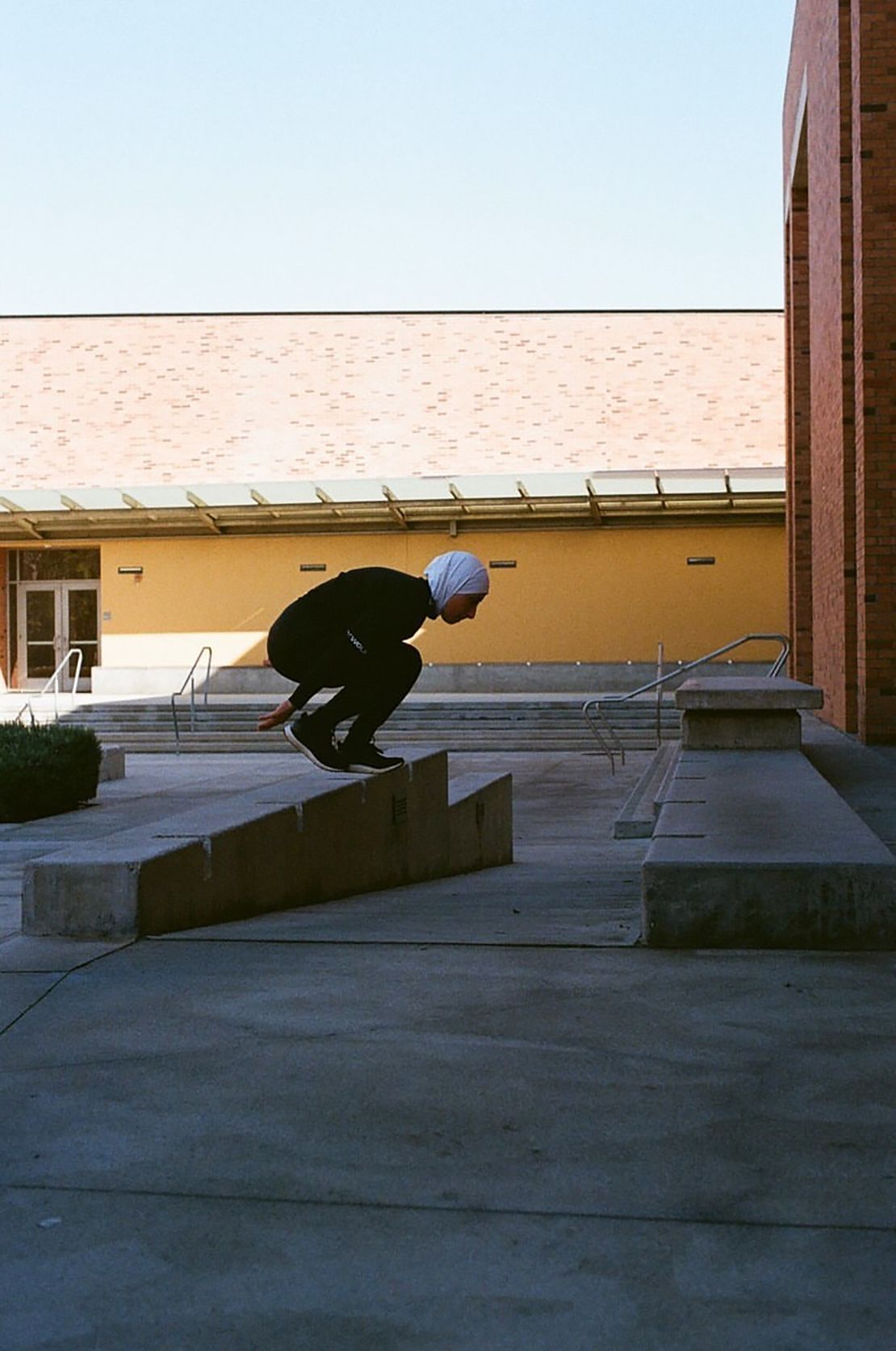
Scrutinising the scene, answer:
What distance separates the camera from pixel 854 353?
1391 centimetres

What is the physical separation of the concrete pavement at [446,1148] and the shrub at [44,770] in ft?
25.0

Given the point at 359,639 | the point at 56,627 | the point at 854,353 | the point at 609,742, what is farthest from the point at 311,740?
the point at 56,627

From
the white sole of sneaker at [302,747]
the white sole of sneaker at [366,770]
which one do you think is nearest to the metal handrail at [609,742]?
the white sole of sneaker at [366,770]

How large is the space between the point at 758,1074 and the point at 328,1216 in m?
1.06

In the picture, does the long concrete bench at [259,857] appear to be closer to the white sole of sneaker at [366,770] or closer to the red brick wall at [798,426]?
the white sole of sneaker at [366,770]

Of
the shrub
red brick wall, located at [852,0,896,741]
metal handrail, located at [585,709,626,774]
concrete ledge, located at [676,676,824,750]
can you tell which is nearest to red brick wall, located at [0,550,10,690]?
metal handrail, located at [585,709,626,774]

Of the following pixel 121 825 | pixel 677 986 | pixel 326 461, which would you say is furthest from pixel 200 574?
pixel 677 986

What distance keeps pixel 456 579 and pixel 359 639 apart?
1.74 feet

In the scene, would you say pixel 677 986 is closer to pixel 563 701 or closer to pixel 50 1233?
pixel 50 1233

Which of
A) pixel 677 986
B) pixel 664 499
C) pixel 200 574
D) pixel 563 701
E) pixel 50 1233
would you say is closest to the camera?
pixel 50 1233

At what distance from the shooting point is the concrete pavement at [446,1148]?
2043mm

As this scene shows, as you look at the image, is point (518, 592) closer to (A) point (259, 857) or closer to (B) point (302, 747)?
(B) point (302, 747)

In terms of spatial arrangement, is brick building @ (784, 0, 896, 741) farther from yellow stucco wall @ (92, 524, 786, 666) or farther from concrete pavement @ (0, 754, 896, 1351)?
concrete pavement @ (0, 754, 896, 1351)

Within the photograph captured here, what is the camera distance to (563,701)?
71.3 ft
